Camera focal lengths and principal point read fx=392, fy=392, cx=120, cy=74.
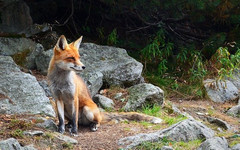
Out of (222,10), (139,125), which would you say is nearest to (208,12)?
(222,10)

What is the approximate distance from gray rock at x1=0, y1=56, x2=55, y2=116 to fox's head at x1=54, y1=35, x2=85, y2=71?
119 centimetres

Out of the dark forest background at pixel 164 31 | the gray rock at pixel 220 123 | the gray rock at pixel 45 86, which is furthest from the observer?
the dark forest background at pixel 164 31

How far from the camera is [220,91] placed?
1096 cm

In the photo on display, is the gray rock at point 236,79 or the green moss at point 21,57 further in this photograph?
the gray rock at point 236,79

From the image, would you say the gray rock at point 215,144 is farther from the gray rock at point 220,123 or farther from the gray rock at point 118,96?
the gray rock at point 118,96

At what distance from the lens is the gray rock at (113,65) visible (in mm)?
9758

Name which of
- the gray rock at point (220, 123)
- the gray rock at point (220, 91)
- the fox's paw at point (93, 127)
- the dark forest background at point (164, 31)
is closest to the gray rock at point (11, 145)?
the fox's paw at point (93, 127)

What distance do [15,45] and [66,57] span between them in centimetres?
407

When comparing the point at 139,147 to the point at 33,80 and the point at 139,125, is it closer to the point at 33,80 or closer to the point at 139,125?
the point at 139,125

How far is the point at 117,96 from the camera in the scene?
365 inches

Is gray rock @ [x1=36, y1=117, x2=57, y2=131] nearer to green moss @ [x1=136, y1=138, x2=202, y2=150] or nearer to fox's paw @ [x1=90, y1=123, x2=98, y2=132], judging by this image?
fox's paw @ [x1=90, y1=123, x2=98, y2=132]

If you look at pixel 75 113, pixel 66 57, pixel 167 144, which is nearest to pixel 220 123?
pixel 167 144

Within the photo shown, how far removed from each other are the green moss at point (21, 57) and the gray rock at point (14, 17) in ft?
2.57

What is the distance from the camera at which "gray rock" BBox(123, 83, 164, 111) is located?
865cm
